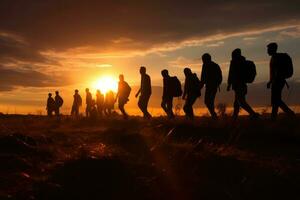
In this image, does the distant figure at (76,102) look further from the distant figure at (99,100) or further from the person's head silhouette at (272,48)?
the person's head silhouette at (272,48)

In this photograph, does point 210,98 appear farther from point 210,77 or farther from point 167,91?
point 167,91

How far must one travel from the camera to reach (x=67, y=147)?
11.0 meters

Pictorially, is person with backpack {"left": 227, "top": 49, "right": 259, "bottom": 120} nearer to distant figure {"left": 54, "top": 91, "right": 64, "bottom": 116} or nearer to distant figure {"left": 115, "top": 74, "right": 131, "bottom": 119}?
distant figure {"left": 115, "top": 74, "right": 131, "bottom": 119}

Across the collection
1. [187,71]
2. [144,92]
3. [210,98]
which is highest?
[187,71]

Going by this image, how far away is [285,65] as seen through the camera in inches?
548

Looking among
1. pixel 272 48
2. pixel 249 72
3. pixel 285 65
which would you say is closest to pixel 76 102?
pixel 249 72

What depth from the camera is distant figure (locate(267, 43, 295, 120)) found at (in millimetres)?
13938

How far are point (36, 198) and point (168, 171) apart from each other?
6.34 feet

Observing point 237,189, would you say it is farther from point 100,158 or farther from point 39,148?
point 39,148

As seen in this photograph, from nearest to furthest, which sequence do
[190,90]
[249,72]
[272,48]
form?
[272,48] → [249,72] → [190,90]

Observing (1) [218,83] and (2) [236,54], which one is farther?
(1) [218,83]

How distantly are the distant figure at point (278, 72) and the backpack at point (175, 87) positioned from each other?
21.0ft

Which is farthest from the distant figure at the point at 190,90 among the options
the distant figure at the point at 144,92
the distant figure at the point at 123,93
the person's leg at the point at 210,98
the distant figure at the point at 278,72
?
the distant figure at the point at 123,93

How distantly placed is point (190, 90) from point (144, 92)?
3372 mm
